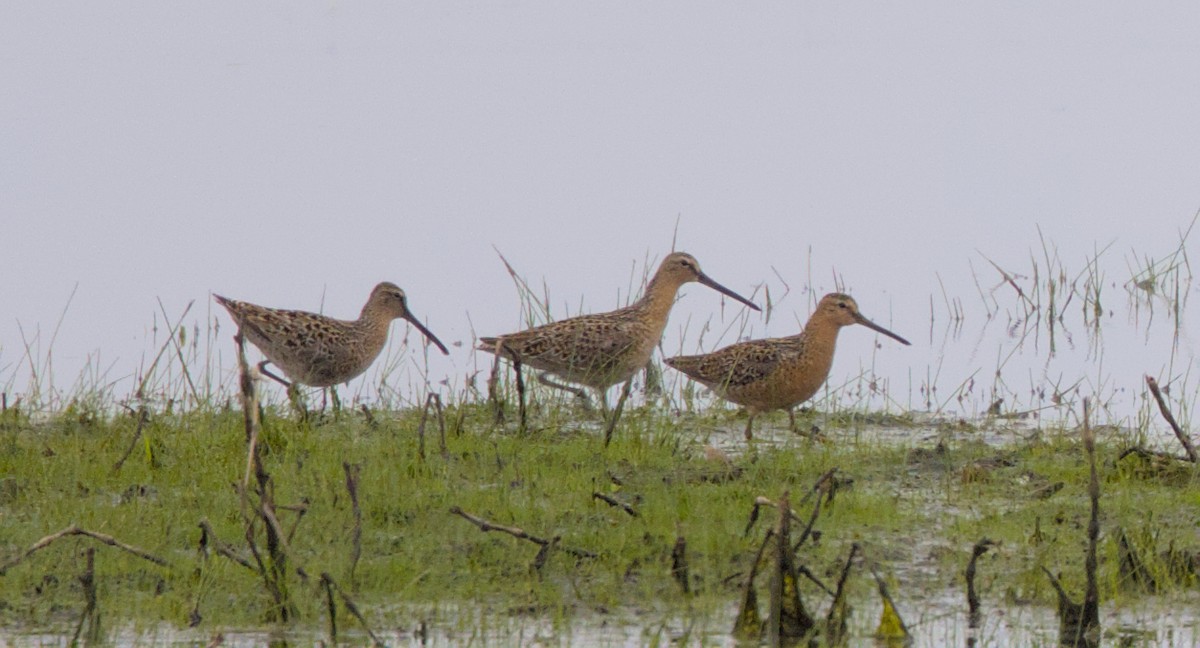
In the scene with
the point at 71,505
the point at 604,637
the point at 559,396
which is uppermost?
the point at 559,396

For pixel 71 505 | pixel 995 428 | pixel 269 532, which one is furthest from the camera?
pixel 995 428

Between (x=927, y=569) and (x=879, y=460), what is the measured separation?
4.74 feet

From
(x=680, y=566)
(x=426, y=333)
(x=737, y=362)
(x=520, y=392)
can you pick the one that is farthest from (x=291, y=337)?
(x=680, y=566)

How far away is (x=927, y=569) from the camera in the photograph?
18.9 feet

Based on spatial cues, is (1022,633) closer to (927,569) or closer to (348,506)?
(927,569)

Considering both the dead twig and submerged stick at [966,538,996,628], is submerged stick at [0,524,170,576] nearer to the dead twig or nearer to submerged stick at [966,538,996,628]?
the dead twig

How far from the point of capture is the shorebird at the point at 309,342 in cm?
858

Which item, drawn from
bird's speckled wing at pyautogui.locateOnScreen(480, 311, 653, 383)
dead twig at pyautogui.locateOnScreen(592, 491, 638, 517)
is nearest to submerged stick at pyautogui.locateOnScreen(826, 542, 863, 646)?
dead twig at pyautogui.locateOnScreen(592, 491, 638, 517)

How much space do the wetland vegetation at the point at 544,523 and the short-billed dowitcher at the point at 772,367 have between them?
0.16 metres

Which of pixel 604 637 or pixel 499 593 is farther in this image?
pixel 499 593

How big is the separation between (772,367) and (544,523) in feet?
8.18

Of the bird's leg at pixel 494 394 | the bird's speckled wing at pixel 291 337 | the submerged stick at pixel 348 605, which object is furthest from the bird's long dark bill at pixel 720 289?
the submerged stick at pixel 348 605

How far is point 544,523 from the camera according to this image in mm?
5992

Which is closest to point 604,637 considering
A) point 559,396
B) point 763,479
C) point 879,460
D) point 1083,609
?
point 1083,609
